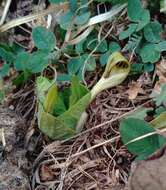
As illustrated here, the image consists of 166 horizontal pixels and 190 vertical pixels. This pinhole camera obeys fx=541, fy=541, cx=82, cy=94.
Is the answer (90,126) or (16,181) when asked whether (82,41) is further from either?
(16,181)

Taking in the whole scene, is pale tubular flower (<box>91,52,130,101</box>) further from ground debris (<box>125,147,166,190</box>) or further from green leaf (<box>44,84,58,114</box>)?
ground debris (<box>125,147,166,190</box>)

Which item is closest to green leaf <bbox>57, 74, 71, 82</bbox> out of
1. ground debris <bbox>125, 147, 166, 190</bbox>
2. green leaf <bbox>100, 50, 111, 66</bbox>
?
green leaf <bbox>100, 50, 111, 66</bbox>

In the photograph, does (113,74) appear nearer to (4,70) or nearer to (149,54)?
(149,54)

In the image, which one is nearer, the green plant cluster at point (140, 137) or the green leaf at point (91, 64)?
the green plant cluster at point (140, 137)

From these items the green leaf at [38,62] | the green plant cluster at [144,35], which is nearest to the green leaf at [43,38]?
the green leaf at [38,62]

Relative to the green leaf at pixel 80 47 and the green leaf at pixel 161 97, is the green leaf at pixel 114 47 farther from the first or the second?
the green leaf at pixel 161 97

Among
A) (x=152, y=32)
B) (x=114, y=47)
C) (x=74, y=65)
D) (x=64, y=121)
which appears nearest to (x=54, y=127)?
(x=64, y=121)
